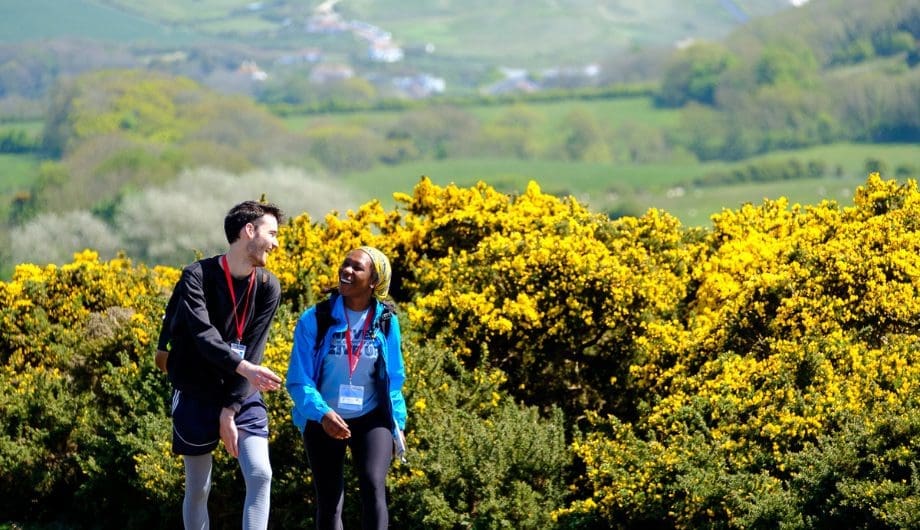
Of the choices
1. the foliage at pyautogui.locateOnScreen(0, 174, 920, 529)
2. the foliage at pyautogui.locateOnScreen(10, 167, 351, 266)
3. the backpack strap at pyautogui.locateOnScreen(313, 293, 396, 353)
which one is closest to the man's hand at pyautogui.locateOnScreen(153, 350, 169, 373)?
the backpack strap at pyautogui.locateOnScreen(313, 293, 396, 353)

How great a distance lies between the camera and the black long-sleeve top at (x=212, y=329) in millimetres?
7281

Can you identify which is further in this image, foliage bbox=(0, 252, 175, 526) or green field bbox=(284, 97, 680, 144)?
green field bbox=(284, 97, 680, 144)

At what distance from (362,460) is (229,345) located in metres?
0.96

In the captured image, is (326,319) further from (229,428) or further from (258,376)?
(229,428)

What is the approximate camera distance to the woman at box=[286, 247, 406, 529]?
7.46 metres

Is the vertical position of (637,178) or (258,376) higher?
(258,376)

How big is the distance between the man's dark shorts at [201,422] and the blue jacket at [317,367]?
24 cm

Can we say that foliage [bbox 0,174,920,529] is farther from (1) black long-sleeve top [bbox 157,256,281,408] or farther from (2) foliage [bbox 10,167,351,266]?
(2) foliage [bbox 10,167,351,266]

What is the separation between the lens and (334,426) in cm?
739

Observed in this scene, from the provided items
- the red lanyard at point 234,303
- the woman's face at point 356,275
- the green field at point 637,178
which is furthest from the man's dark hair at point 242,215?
the green field at point 637,178

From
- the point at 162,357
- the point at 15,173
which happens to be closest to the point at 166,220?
the point at 15,173

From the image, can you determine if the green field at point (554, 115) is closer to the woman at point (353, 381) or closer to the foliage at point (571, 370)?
the foliage at point (571, 370)

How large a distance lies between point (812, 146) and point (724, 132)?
1212 centimetres

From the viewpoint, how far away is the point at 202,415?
24.7ft
